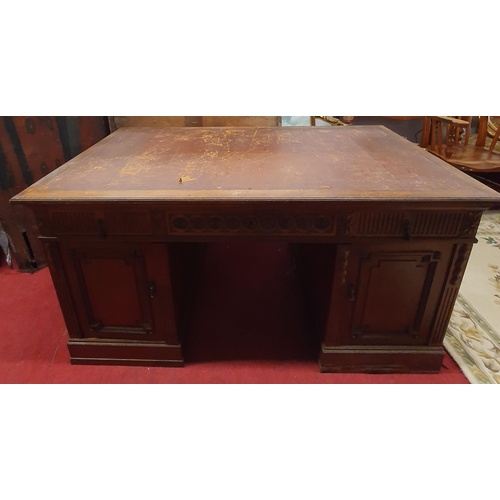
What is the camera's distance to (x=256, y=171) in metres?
1.46

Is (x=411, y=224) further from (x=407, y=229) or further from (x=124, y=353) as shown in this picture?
(x=124, y=353)

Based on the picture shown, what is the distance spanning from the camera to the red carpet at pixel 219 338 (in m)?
1.57

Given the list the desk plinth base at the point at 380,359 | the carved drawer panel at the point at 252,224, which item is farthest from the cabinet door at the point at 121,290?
the desk plinth base at the point at 380,359

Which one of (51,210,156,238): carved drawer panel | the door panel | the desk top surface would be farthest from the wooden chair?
(51,210,156,238): carved drawer panel

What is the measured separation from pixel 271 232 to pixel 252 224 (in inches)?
3.0

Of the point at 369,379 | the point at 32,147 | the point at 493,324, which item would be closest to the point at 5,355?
the point at 32,147

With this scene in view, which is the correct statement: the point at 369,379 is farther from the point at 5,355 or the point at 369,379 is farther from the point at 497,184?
the point at 497,184

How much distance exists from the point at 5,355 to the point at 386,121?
11.6 ft

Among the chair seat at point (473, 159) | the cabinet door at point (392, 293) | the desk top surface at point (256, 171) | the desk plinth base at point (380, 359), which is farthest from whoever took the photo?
the chair seat at point (473, 159)

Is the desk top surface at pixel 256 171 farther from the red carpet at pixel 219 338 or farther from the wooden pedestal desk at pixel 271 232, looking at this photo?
the red carpet at pixel 219 338

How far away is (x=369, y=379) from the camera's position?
1.57 meters

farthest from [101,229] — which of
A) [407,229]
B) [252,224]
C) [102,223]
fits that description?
[407,229]

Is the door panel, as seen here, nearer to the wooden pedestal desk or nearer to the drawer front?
the wooden pedestal desk

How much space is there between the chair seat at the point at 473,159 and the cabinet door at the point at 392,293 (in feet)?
5.26
